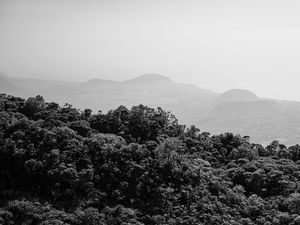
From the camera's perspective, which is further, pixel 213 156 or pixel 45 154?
pixel 213 156

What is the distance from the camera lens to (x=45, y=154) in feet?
107

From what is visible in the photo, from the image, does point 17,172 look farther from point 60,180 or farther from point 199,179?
point 199,179

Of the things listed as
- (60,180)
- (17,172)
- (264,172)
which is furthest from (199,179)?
(17,172)

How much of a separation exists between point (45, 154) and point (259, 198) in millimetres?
18371

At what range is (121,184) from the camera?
32125mm

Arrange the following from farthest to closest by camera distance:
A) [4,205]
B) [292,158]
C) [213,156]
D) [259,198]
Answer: [292,158], [213,156], [259,198], [4,205]

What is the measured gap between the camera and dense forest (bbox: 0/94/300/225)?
93.5 ft

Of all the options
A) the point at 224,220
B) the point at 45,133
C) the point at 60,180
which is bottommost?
the point at 224,220

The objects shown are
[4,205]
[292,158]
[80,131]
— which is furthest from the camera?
[292,158]

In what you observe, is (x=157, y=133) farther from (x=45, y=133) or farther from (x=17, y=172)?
(x=17, y=172)

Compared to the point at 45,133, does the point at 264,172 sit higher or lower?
lower

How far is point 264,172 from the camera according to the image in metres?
39.6

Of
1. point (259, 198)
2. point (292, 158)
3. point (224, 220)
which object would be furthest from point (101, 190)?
point (292, 158)

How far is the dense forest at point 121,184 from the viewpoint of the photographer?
1122 inches
